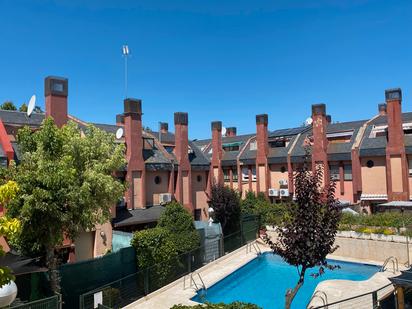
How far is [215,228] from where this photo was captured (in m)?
26.0

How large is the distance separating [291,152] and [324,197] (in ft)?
88.2

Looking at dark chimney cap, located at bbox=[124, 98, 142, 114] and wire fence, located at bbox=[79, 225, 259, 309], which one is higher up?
dark chimney cap, located at bbox=[124, 98, 142, 114]

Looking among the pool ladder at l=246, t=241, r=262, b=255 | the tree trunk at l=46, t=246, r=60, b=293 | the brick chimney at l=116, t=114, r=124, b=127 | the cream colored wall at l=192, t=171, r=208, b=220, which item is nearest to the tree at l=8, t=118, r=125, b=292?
the tree trunk at l=46, t=246, r=60, b=293

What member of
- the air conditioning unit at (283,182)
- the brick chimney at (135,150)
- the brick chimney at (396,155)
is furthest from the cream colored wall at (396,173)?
the brick chimney at (135,150)

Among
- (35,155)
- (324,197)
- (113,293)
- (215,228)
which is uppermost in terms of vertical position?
(35,155)

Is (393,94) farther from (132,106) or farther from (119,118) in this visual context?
(119,118)

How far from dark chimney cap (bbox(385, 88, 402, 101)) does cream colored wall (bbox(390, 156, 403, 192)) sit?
5.53 metres

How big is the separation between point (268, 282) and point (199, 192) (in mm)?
14660

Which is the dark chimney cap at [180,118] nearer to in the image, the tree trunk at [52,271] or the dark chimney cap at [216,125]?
the dark chimney cap at [216,125]

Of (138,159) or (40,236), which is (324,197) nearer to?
(40,236)

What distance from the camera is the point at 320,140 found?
116ft

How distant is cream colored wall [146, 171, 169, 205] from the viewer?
30.5 m

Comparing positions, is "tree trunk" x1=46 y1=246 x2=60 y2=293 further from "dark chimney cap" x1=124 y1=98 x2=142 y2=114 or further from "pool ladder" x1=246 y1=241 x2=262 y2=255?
"dark chimney cap" x1=124 y1=98 x2=142 y2=114

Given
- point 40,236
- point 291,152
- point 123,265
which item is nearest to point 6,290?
point 40,236
